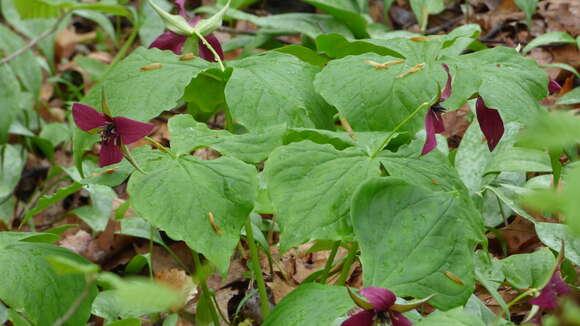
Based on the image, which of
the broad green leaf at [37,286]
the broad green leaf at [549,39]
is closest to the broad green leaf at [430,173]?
the broad green leaf at [37,286]

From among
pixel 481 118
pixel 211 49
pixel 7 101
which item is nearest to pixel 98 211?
pixel 7 101

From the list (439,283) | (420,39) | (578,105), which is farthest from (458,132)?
(439,283)

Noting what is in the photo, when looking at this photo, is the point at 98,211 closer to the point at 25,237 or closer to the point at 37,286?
the point at 25,237

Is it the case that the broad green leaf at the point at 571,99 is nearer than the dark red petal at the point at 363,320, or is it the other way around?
the dark red petal at the point at 363,320

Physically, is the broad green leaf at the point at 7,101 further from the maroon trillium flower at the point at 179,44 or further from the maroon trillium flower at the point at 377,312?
the maroon trillium flower at the point at 377,312

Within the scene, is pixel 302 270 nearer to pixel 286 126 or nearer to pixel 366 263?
pixel 286 126

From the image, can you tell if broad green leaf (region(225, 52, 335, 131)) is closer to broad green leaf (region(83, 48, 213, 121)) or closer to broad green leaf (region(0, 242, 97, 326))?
broad green leaf (region(83, 48, 213, 121))
